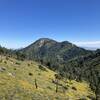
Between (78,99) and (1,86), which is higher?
(1,86)

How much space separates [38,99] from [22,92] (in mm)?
6748

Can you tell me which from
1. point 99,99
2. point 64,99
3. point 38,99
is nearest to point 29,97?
point 38,99

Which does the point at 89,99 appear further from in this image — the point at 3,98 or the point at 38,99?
the point at 3,98

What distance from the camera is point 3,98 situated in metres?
57.2

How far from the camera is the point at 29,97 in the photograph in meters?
65.2

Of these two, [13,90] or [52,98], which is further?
[52,98]

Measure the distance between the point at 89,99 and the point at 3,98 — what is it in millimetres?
49795

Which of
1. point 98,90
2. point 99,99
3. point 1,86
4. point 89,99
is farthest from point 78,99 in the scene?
point 1,86

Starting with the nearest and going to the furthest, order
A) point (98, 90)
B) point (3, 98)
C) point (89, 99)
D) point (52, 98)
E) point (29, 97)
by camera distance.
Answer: point (3, 98) → point (29, 97) → point (52, 98) → point (89, 99) → point (98, 90)

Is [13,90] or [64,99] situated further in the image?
[64,99]

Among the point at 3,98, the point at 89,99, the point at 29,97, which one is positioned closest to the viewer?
the point at 3,98

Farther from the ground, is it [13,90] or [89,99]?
[13,90]

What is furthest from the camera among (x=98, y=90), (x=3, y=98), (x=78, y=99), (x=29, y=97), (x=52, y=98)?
(x=98, y=90)

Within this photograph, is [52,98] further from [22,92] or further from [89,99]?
[89,99]
